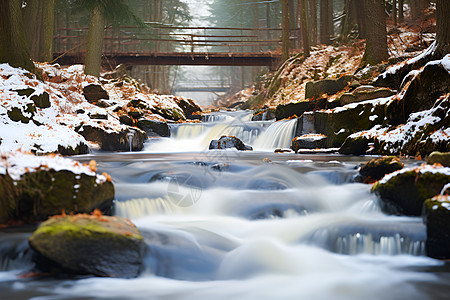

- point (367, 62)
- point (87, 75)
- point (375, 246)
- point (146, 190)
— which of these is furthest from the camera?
point (87, 75)

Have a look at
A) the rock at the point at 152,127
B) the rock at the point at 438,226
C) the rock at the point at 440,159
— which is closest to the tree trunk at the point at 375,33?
the rock at the point at 152,127

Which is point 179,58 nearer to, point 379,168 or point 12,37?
point 12,37

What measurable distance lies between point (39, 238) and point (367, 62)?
13.3 metres

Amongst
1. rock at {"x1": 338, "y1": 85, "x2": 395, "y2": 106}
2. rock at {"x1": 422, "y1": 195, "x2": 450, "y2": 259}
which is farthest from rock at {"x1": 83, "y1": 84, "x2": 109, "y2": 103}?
rock at {"x1": 422, "y1": 195, "x2": 450, "y2": 259}

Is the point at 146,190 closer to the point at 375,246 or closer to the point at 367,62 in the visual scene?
the point at 375,246

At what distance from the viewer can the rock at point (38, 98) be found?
1075 centimetres

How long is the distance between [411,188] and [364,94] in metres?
6.94

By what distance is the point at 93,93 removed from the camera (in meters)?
15.3

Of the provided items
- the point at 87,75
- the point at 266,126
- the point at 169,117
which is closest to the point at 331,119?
the point at 266,126

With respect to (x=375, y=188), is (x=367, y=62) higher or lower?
higher

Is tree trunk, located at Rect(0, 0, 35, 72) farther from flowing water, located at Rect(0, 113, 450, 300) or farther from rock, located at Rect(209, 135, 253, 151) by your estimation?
flowing water, located at Rect(0, 113, 450, 300)

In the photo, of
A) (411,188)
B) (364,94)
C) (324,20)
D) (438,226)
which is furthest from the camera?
(324,20)

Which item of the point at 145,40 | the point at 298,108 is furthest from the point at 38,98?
the point at 145,40

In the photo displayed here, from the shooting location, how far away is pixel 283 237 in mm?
4898
